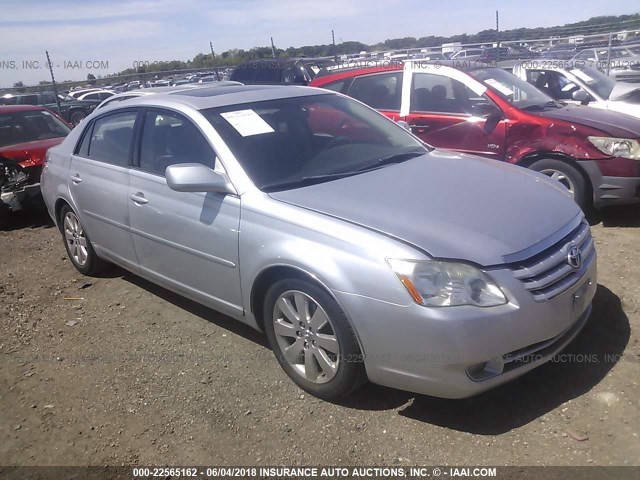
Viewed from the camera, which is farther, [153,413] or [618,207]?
[618,207]

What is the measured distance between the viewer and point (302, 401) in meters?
3.12

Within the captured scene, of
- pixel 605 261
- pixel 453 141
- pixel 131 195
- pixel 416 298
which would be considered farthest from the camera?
pixel 453 141

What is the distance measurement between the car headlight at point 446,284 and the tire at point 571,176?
3324mm

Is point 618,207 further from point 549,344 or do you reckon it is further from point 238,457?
point 238,457

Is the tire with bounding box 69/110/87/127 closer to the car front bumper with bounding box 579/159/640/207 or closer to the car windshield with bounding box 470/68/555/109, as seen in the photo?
the car windshield with bounding box 470/68/555/109

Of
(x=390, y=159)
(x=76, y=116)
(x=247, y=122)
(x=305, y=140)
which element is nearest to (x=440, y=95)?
(x=390, y=159)

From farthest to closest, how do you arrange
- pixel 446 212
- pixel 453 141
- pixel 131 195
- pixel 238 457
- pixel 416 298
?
pixel 453 141 → pixel 131 195 → pixel 446 212 → pixel 238 457 → pixel 416 298

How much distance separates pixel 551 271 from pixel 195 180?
1.96 meters

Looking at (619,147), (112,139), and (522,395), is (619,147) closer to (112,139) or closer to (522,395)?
(522,395)

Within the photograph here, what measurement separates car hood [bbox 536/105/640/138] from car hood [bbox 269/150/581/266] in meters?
2.19

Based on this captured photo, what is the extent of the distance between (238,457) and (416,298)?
45.4 inches

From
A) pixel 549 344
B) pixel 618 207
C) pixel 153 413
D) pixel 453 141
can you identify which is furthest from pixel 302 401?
pixel 618 207

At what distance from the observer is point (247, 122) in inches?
144

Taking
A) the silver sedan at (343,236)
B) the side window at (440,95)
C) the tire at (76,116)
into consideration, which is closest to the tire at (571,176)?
the side window at (440,95)
